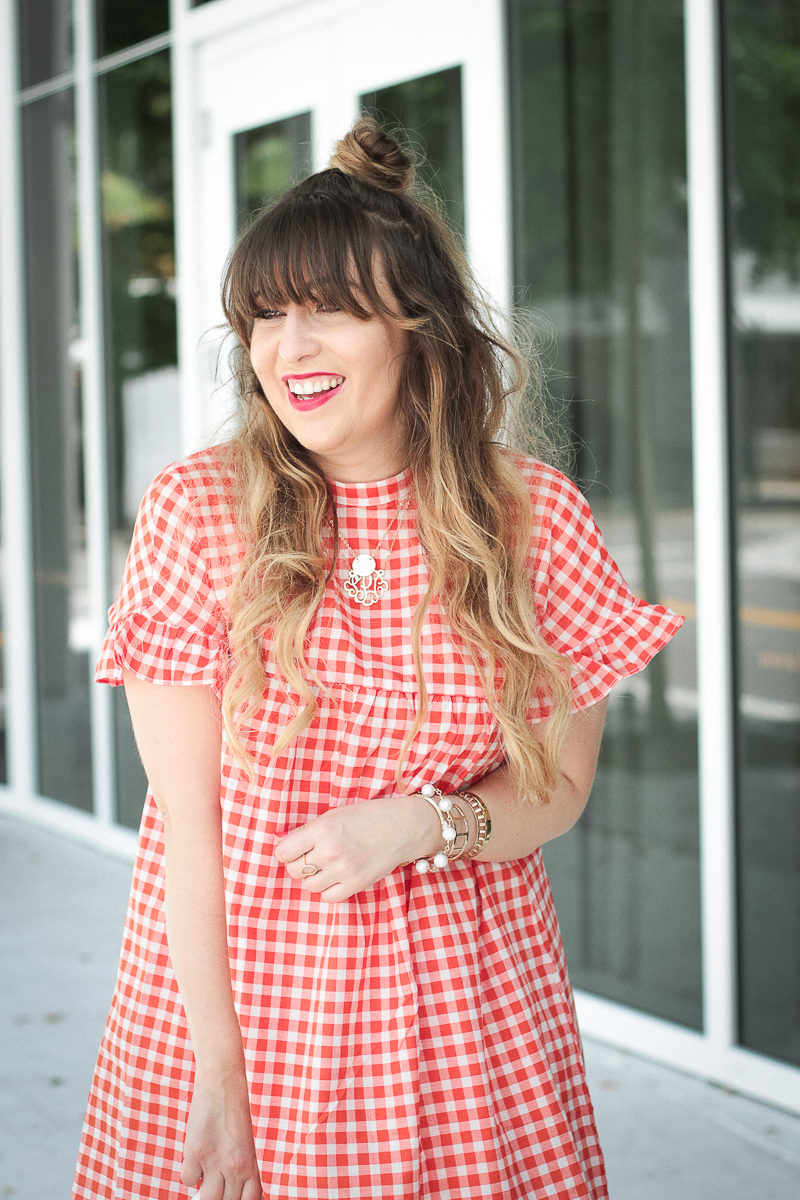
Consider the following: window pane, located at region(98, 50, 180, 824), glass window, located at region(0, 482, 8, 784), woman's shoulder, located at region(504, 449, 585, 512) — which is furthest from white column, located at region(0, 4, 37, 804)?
woman's shoulder, located at region(504, 449, 585, 512)

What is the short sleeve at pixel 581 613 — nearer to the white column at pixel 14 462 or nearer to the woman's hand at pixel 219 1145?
the woman's hand at pixel 219 1145

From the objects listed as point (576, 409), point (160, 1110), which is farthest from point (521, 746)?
point (576, 409)

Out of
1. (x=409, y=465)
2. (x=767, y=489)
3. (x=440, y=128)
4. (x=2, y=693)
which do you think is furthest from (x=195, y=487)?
(x=2, y=693)

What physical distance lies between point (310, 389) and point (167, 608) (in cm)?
28

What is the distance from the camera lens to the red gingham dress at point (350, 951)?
1.36 meters

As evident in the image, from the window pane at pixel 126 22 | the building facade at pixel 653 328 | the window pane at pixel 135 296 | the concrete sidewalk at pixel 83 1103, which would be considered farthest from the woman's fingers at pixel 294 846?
the window pane at pixel 126 22

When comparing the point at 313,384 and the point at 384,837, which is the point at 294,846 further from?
the point at 313,384

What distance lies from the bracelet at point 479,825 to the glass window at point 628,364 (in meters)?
1.79

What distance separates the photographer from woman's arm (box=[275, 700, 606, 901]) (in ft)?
4.35

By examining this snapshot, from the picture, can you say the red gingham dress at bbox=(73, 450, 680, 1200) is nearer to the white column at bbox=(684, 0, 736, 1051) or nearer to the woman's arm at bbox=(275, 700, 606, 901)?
the woman's arm at bbox=(275, 700, 606, 901)

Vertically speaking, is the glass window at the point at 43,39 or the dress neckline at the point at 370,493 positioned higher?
the glass window at the point at 43,39

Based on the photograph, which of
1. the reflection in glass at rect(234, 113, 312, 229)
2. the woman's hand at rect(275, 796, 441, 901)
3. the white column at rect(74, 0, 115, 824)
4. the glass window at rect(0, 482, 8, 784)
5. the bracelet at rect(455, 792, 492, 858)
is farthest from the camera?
the glass window at rect(0, 482, 8, 784)

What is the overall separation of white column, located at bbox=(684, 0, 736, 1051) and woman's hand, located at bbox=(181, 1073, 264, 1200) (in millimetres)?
1906

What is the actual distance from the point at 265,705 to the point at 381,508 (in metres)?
0.27
